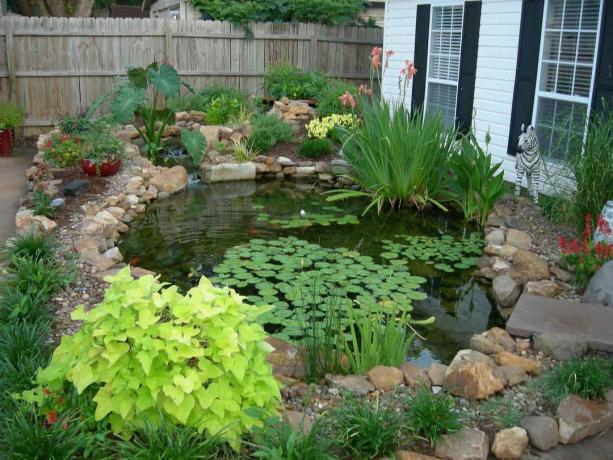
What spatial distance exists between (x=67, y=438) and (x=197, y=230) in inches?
168

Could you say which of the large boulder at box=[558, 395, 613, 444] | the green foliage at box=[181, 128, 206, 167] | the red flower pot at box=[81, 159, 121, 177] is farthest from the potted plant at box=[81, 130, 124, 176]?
the large boulder at box=[558, 395, 613, 444]

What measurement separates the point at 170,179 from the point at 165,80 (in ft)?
5.96

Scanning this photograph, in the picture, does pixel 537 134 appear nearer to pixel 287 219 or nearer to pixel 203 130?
pixel 287 219

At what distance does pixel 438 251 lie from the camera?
641 centimetres

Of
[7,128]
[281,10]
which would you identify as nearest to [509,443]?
[7,128]

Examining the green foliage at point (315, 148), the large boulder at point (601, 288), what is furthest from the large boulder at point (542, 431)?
the green foliage at point (315, 148)

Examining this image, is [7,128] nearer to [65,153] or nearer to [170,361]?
[65,153]

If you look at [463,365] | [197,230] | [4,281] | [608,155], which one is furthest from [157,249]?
[608,155]

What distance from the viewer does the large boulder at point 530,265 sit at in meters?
5.37

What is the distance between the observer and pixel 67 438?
2.77m

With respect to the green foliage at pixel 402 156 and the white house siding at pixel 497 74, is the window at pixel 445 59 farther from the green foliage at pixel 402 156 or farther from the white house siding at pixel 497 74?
the green foliage at pixel 402 156

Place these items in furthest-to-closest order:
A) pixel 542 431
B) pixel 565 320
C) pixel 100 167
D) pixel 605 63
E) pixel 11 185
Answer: pixel 100 167
pixel 11 185
pixel 605 63
pixel 565 320
pixel 542 431

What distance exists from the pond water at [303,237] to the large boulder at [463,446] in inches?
50.7

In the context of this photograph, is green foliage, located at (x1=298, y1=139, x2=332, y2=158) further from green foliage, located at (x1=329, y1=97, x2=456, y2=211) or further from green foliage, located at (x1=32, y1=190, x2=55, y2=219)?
green foliage, located at (x1=32, y1=190, x2=55, y2=219)
